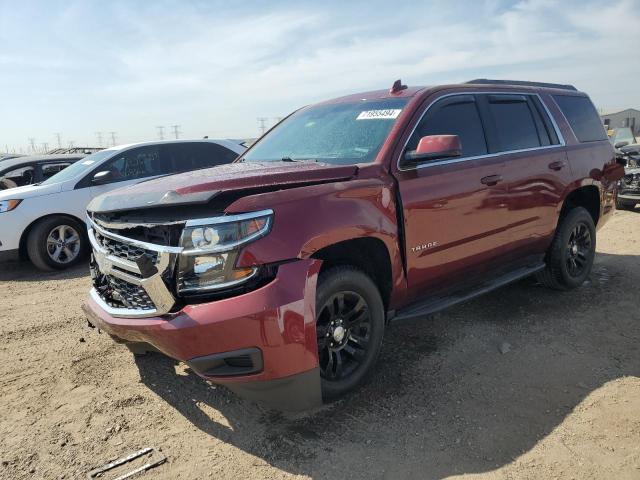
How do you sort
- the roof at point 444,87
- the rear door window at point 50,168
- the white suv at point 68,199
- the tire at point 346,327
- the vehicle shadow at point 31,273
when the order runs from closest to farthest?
1. the tire at point 346,327
2. the roof at point 444,87
3. the vehicle shadow at point 31,273
4. the white suv at point 68,199
5. the rear door window at point 50,168

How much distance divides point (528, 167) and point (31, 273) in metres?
6.38

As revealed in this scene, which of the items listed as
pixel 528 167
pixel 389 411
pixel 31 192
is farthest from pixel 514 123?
pixel 31 192

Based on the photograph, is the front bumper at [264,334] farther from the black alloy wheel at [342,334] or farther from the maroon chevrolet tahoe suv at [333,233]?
the black alloy wheel at [342,334]

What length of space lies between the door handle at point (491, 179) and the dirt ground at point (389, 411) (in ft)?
4.12

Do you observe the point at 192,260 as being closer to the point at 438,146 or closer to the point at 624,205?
the point at 438,146

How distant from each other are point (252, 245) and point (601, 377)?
102 inches

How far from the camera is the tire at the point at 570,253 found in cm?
483

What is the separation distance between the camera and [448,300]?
3.65 meters

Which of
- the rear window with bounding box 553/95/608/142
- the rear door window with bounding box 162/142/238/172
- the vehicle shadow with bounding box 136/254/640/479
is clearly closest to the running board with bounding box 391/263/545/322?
the vehicle shadow with bounding box 136/254/640/479

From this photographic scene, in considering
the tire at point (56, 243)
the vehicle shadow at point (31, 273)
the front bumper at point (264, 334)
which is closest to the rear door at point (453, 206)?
the front bumper at point (264, 334)

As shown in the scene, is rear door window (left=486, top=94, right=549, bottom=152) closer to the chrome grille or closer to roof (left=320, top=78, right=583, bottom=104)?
roof (left=320, top=78, right=583, bottom=104)

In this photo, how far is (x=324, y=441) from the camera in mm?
2768

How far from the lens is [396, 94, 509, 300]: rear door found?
3.35 meters

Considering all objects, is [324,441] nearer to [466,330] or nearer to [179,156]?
[466,330]
